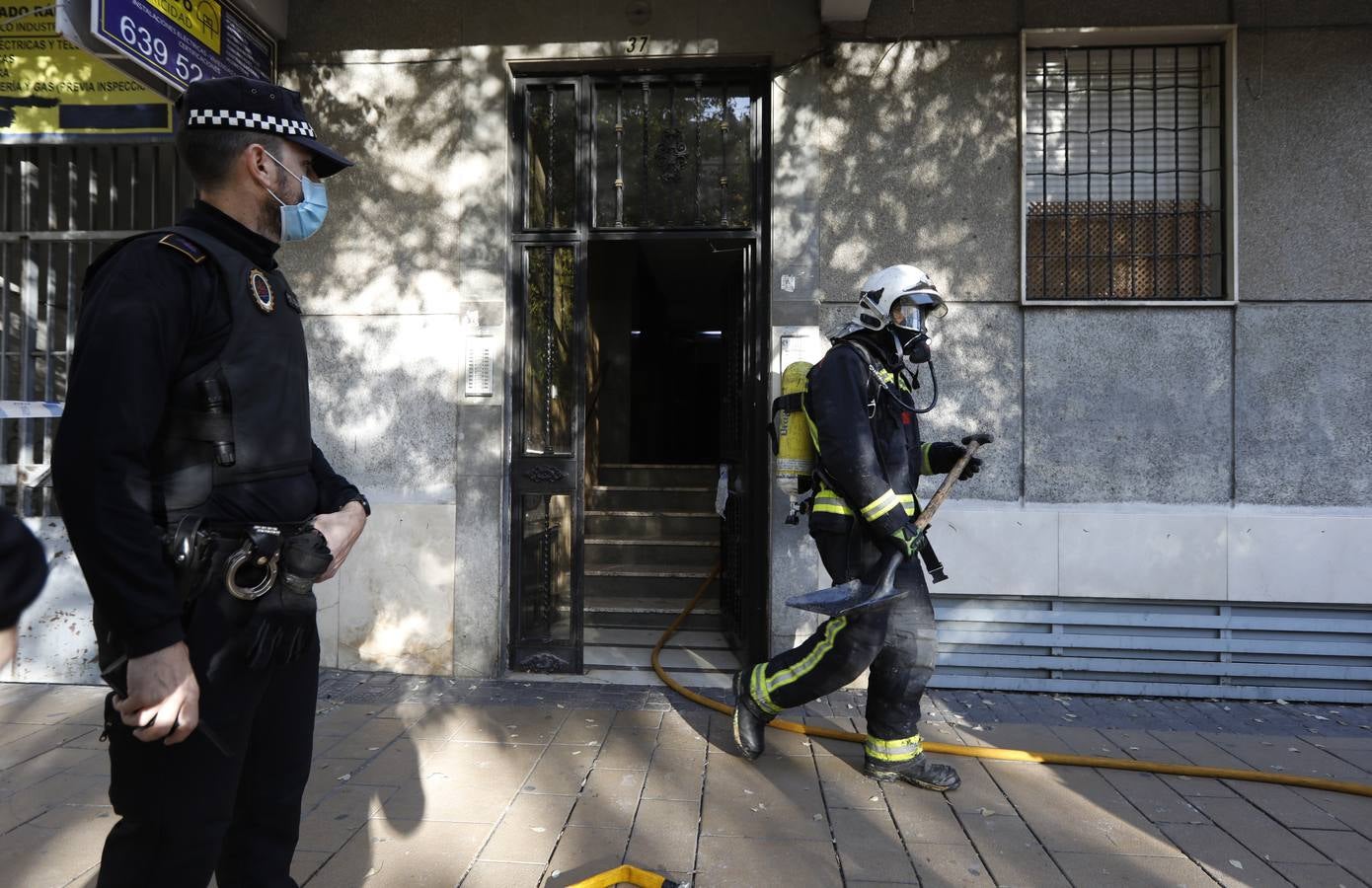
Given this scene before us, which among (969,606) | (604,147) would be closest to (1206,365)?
(969,606)

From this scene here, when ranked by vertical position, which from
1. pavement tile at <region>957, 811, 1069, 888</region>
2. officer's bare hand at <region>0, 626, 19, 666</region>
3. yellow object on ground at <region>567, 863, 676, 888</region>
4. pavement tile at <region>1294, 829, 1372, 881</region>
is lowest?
pavement tile at <region>1294, 829, 1372, 881</region>

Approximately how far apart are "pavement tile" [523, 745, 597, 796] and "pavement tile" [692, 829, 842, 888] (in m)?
0.72

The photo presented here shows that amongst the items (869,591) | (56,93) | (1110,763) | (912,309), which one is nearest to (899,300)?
(912,309)

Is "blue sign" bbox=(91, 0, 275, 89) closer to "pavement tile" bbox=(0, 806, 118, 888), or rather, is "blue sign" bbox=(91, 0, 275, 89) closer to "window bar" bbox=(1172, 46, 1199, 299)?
"pavement tile" bbox=(0, 806, 118, 888)

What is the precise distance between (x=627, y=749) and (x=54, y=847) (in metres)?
2.23

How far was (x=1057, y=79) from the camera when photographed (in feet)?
16.4

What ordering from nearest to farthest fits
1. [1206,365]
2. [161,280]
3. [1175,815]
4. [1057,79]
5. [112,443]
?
[112,443]
[161,280]
[1175,815]
[1206,365]
[1057,79]

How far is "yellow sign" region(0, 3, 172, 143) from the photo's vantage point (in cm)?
494

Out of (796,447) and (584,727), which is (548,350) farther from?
(584,727)

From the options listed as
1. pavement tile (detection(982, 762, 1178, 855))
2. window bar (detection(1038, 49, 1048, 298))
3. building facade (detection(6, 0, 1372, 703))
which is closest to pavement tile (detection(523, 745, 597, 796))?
building facade (detection(6, 0, 1372, 703))

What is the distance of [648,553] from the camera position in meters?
7.14

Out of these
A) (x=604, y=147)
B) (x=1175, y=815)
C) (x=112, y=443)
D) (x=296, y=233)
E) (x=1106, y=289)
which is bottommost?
(x=1175, y=815)

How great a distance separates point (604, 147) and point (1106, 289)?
11.0 ft

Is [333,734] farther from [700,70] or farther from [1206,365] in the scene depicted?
[1206,365]
